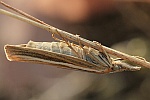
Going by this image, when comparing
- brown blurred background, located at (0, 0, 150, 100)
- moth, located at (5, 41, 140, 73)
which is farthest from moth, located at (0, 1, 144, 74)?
brown blurred background, located at (0, 0, 150, 100)

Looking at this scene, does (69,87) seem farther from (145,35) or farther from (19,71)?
(145,35)

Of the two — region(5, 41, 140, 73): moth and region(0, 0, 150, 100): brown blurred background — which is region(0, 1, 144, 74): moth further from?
region(0, 0, 150, 100): brown blurred background

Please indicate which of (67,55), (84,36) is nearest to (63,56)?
(67,55)

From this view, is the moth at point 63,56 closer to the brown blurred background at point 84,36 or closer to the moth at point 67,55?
the moth at point 67,55

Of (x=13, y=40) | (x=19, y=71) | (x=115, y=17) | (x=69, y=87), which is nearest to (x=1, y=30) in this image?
(x=13, y=40)

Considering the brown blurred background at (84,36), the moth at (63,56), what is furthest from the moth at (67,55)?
the brown blurred background at (84,36)
